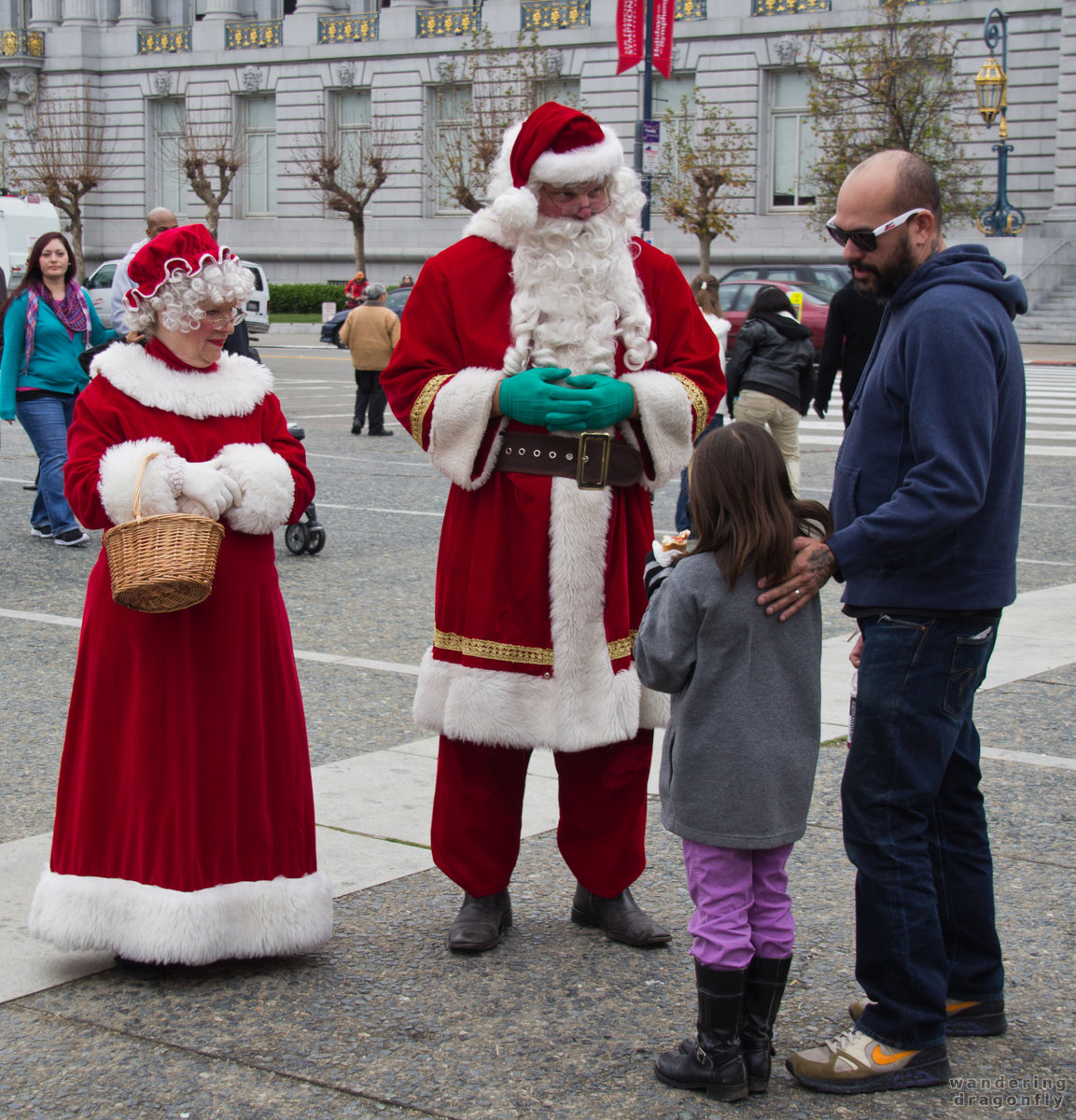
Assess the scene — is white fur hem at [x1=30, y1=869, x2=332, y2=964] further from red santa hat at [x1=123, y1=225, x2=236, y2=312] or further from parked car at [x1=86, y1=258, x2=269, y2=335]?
parked car at [x1=86, y1=258, x2=269, y2=335]

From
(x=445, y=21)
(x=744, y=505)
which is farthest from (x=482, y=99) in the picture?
(x=744, y=505)

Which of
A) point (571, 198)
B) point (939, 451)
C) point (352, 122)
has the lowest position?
point (939, 451)

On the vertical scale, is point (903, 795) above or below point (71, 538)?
above

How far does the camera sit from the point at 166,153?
49.8 m

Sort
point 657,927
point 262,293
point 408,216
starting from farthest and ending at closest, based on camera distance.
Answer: point 408,216
point 262,293
point 657,927

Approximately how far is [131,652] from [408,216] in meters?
43.2

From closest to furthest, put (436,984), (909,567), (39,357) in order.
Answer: (909,567) → (436,984) → (39,357)

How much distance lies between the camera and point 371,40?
4591 centimetres

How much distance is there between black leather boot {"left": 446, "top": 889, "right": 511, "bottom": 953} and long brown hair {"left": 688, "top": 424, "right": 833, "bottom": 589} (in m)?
1.25

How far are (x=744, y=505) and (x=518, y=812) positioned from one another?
126 cm

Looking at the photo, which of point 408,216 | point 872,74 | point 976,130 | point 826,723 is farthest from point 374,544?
point 408,216

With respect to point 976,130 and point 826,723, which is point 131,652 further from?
point 976,130

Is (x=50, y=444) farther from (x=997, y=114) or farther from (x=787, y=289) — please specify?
(x=997, y=114)

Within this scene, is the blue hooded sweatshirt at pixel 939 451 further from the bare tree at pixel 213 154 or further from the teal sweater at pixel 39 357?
the bare tree at pixel 213 154
